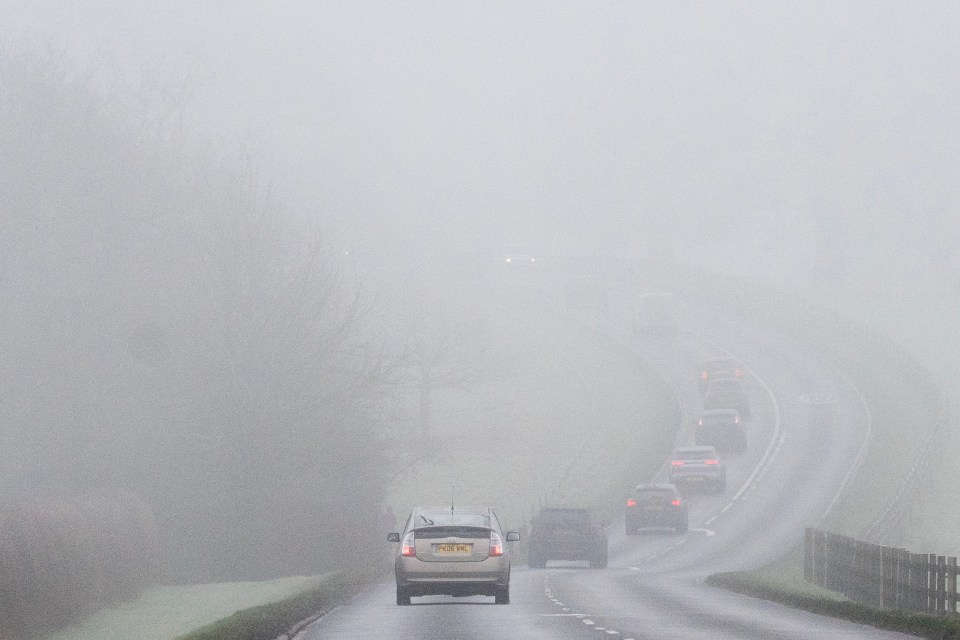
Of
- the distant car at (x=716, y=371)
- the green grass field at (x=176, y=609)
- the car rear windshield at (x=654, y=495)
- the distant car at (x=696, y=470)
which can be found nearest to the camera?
the green grass field at (x=176, y=609)

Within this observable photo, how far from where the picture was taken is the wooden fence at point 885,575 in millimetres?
21031

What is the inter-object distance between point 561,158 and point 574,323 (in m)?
27.0

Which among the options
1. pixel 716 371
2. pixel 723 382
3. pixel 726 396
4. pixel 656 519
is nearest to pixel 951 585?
pixel 656 519

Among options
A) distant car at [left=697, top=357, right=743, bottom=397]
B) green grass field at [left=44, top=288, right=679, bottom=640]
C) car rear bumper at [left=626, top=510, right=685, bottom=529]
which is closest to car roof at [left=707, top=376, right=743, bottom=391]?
green grass field at [left=44, top=288, right=679, bottom=640]

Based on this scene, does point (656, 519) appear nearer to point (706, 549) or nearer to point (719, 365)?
point (706, 549)

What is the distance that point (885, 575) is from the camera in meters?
23.8

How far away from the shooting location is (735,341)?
310ft

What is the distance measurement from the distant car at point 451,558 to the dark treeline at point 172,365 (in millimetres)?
12314

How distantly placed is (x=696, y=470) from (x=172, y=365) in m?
25.9

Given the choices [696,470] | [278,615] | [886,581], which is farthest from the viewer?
[696,470]

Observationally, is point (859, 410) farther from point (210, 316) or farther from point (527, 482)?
point (210, 316)

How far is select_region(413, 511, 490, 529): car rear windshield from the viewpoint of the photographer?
22.8m

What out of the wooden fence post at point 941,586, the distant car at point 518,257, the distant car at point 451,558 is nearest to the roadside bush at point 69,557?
the distant car at point 451,558

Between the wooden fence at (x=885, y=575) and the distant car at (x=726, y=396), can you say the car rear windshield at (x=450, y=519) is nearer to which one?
the wooden fence at (x=885, y=575)
